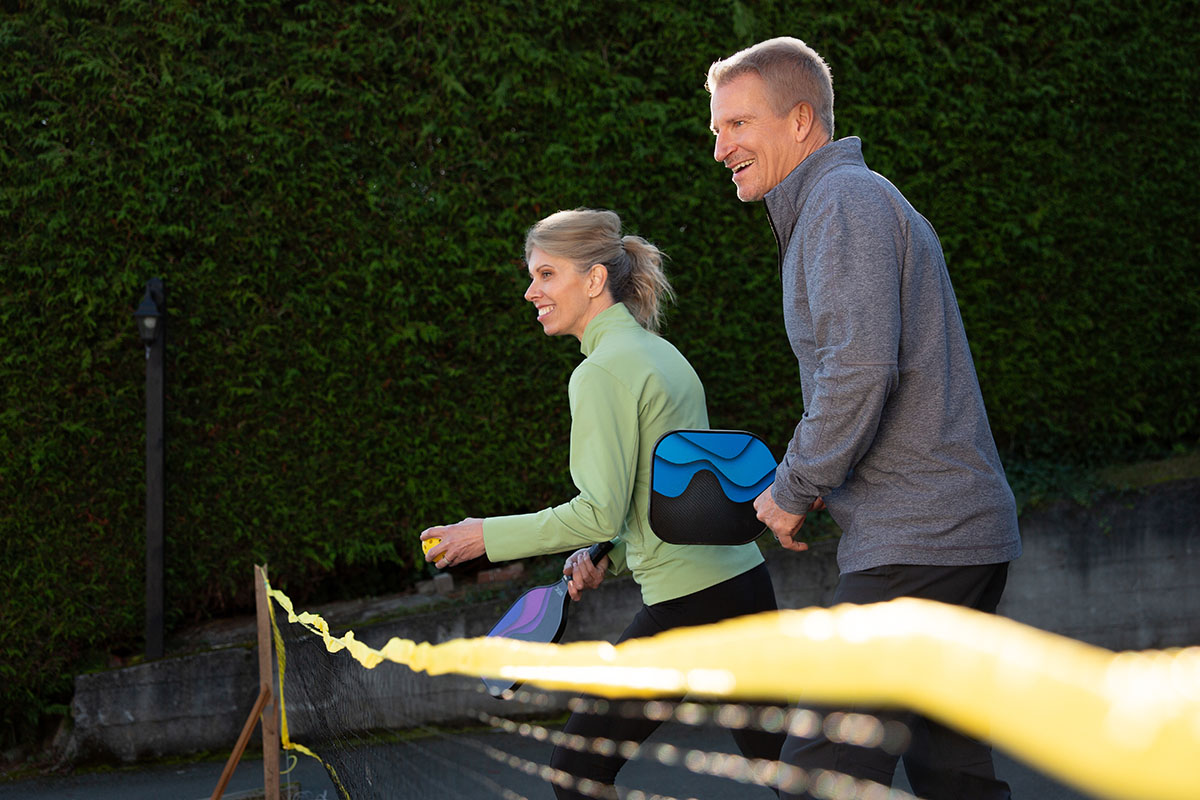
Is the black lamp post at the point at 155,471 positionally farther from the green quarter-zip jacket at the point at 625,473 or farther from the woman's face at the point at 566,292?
the green quarter-zip jacket at the point at 625,473

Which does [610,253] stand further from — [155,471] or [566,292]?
[155,471]

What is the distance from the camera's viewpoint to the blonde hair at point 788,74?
8.60 ft

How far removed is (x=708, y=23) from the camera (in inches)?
267

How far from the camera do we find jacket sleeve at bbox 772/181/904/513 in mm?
2287

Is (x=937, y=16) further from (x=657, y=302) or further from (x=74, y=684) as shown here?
(x=74, y=684)

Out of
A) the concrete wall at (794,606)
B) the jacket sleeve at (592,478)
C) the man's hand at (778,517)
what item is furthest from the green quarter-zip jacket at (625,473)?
the concrete wall at (794,606)

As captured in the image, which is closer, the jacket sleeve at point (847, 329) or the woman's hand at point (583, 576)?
the jacket sleeve at point (847, 329)

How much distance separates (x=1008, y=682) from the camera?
1189 millimetres

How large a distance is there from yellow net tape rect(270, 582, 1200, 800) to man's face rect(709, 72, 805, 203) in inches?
41.6

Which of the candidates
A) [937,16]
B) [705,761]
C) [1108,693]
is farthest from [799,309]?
[937,16]

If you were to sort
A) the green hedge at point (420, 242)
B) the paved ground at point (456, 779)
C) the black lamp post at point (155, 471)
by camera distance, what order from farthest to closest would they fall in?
1. the green hedge at point (420, 242)
2. the black lamp post at point (155, 471)
3. the paved ground at point (456, 779)

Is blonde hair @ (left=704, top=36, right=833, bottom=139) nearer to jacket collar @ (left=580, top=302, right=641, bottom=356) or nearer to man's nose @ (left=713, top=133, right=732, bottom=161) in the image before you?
man's nose @ (left=713, top=133, right=732, bottom=161)

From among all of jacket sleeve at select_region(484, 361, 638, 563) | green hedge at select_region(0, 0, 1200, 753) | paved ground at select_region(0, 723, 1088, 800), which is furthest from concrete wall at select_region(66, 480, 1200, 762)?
jacket sleeve at select_region(484, 361, 638, 563)

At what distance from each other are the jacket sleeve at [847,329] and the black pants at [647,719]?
673 mm
